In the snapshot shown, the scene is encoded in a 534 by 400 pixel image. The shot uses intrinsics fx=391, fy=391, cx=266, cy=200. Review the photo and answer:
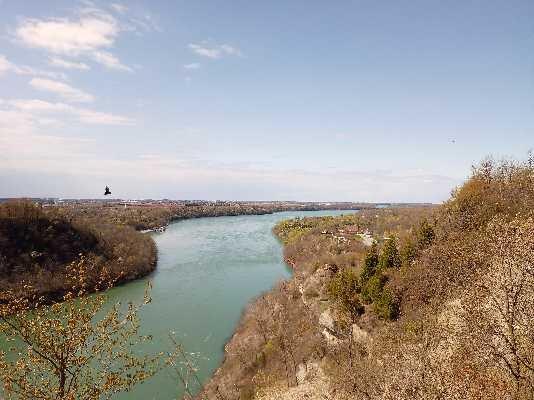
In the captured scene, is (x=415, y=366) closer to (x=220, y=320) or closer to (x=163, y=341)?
(x=163, y=341)

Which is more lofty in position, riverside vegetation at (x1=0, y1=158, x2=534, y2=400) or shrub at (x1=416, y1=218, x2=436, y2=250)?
shrub at (x1=416, y1=218, x2=436, y2=250)

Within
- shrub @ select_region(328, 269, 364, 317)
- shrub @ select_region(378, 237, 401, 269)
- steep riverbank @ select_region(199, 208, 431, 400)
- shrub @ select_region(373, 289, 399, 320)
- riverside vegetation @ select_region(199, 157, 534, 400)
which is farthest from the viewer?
shrub @ select_region(378, 237, 401, 269)

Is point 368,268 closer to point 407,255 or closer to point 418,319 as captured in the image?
point 407,255

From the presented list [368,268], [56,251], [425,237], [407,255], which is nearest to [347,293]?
[368,268]

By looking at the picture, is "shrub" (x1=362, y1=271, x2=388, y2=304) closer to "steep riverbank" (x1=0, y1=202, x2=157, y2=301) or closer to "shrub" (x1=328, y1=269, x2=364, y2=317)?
"shrub" (x1=328, y1=269, x2=364, y2=317)

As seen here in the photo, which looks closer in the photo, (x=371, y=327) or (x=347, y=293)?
(x=371, y=327)

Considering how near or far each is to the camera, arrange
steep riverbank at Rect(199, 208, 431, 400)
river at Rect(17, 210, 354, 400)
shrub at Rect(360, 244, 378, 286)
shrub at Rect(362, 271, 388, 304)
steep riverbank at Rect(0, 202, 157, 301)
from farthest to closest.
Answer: steep riverbank at Rect(0, 202, 157, 301)
river at Rect(17, 210, 354, 400)
shrub at Rect(360, 244, 378, 286)
shrub at Rect(362, 271, 388, 304)
steep riverbank at Rect(199, 208, 431, 400)

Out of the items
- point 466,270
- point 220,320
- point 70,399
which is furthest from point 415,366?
point 220,320

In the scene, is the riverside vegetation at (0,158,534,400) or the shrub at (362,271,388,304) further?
the shrub at (362,271,388,304)

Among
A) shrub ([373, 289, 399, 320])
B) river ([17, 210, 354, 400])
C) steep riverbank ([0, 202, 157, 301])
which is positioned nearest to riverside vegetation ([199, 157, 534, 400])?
shrub ([373, 289, 399, 320])
